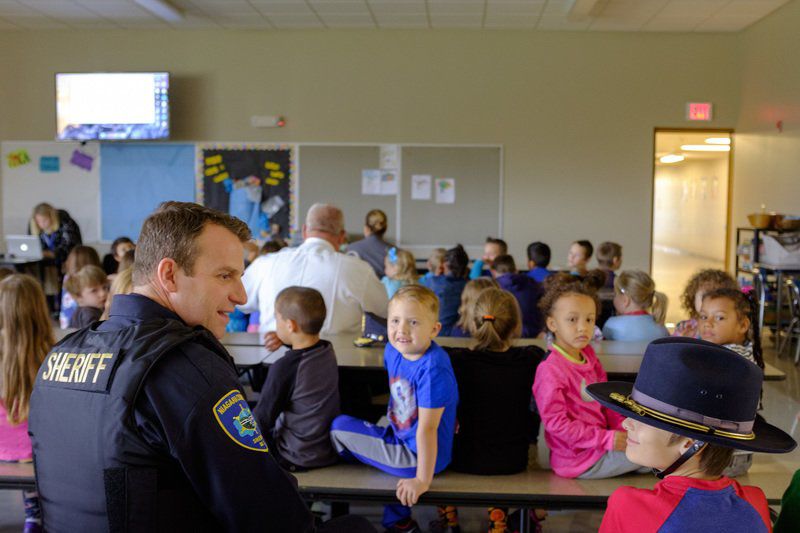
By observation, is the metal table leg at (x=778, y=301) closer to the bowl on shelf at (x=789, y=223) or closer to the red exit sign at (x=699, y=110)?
the bowl on shelf at (x=789, y=223)

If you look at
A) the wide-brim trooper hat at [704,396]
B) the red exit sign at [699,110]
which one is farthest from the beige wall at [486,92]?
the wide-brim trooper hat at [704,396]

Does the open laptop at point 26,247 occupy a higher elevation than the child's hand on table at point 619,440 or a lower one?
higher

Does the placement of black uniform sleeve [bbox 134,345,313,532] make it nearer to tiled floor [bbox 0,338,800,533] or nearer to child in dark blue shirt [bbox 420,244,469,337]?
tiled floor [bbox 0,338,800,533]

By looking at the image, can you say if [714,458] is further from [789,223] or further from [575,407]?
[789,223]

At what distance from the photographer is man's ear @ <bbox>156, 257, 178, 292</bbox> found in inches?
55.5

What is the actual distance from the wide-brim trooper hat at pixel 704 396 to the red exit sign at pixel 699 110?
7.88 m

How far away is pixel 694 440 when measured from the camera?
4.73 feet

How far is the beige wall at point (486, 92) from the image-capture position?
28.4 ft

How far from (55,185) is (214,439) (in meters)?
8.74

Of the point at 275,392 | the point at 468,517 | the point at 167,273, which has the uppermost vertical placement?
the point at 167,273

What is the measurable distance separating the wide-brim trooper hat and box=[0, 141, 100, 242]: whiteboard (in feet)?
28.3

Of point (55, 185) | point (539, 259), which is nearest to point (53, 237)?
point (55, 185)

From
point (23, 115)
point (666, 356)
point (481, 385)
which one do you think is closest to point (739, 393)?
point (666, 356)

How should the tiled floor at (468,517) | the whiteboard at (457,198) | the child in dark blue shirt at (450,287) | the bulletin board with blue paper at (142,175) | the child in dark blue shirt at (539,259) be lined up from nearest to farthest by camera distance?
the tiled floor at (468,517)
the child in dark blue shirt at (450,287)
the child in dark blue shirt at (539,259)
the whiteboard at (457,198)
the bulletin board with blue paper at (142,175)
